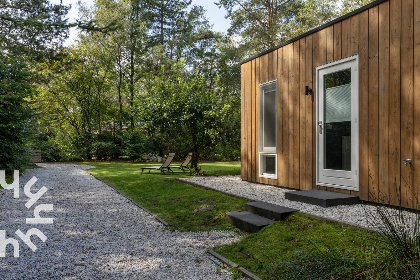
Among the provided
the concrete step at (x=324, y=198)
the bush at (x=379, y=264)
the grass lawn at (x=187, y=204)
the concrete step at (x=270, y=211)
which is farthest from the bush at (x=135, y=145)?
the bush at (x=379, y=264)

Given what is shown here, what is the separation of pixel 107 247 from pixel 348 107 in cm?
409

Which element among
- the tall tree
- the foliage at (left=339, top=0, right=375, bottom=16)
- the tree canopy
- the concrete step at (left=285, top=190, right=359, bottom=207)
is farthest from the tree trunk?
the foliage at (left=339, top=0, right=375, bottom=16)

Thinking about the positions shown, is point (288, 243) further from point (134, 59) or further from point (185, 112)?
point (134, 59)

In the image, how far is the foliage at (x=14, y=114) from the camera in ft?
24.4

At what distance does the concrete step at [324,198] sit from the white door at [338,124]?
0.97 ft

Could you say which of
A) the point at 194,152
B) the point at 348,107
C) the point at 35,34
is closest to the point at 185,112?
the point at 194,152

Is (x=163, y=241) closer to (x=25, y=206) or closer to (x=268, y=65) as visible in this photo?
(x=25, y=206)

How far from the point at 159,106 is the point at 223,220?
5.66 m

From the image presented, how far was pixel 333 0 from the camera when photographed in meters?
18.8

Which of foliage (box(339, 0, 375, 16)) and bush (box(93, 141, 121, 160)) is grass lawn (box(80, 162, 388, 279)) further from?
foliage (box(339, 0, 375, 16))

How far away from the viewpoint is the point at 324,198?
451cm

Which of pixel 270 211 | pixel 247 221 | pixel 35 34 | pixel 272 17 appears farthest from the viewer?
pixel 272 17

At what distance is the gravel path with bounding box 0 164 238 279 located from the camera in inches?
109

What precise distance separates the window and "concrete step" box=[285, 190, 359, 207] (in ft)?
6.25
